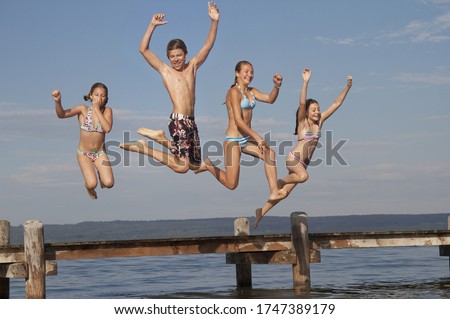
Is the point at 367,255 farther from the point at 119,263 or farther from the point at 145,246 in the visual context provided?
the point at 145,246

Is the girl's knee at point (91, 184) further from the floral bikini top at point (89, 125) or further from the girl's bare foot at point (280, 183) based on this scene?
the girl's bare foot at point (280, 183)

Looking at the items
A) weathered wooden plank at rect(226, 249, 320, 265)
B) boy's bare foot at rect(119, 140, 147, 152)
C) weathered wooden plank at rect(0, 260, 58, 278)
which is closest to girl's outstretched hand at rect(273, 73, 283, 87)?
boy's bare foot at rect(119, 140, 147, 152)

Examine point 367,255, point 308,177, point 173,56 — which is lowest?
point 367,255

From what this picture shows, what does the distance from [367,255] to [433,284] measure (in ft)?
59.7

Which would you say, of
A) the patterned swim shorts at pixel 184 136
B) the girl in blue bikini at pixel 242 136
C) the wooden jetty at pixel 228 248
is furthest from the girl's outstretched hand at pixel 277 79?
the wooden jetty at pixel 228 248

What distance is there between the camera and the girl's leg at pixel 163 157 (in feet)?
50.1

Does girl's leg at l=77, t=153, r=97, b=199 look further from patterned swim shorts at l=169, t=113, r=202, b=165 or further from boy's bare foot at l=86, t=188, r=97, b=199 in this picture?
patterned swim shorts at l=169, t=113, r=202, b=165

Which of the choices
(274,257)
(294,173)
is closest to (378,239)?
(274,257)

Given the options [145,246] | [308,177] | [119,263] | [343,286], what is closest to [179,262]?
[119,263]

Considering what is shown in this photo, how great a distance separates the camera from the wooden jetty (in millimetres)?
18234

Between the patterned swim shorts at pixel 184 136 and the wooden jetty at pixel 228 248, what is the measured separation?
4077 mm

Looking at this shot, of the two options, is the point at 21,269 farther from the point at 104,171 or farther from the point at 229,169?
the point at 229,169

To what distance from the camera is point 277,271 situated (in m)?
33.5

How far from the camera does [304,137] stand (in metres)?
16.8
